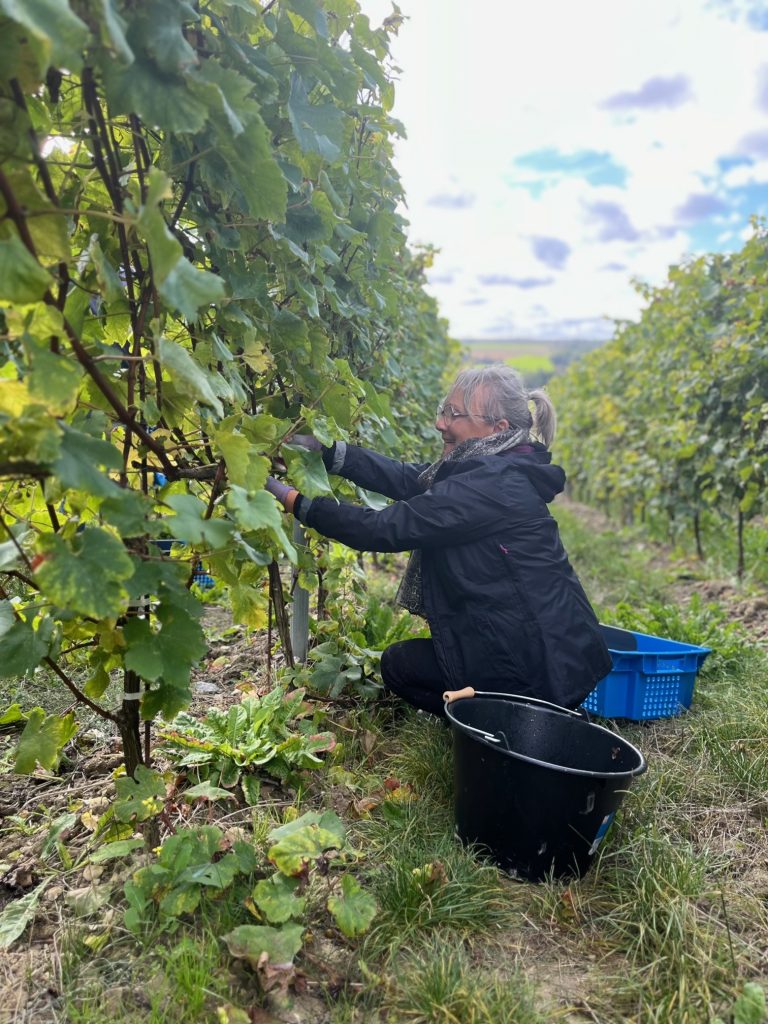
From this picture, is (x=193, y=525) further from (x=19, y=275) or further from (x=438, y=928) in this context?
(x=438, y=928)

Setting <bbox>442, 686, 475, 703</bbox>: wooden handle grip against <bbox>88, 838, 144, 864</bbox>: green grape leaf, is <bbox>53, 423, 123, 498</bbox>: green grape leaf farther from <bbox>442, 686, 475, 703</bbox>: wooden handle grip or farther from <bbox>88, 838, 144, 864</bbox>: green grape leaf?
<bbox>442, 686, 475, 703</bbox>: wooden handle grip

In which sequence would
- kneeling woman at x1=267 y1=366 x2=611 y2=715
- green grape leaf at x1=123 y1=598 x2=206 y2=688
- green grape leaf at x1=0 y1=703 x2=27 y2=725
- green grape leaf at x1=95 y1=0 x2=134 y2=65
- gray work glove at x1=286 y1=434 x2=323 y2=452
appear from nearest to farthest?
green grape leaf at x1=95 y1=0 x2=134 y2=65, green grape leaf at x1=123 y1=598 x2=206 y2=688, gray work glove at x1=286 y1=434 x2=323 y2=452, kneeling woman at x1=267 y1=366 x2=611 y2=715, green grape leaf at x1=0 y1=703 x2=27 y2=725

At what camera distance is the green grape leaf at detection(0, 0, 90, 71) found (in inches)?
36.0

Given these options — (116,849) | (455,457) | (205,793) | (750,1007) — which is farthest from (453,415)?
(750,1007)

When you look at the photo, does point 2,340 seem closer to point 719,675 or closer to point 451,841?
point 451,841

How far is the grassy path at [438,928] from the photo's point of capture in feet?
5.06

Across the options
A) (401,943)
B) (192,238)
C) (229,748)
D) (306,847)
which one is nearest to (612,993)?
(401,943)

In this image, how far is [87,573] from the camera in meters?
1.22

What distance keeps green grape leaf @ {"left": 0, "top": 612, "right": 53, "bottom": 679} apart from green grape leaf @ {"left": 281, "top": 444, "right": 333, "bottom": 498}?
0.69m

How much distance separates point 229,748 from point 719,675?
96.3 inches

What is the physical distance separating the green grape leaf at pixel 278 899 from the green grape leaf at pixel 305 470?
3.02ft

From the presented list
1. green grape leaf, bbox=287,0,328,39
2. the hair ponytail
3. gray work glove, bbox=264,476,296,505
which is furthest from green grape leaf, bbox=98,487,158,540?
the hair ponytail

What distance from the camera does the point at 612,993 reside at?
1.65 metres

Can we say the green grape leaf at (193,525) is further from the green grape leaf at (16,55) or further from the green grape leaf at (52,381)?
the green grape leaf at (16,55)
